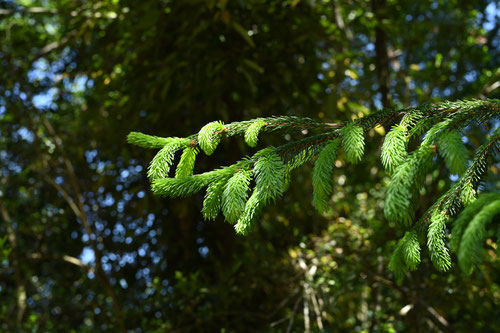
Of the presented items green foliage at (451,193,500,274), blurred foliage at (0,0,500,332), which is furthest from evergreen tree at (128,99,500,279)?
blurred foliage at (0,0,500,332)

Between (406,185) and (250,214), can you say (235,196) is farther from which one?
(406,185)

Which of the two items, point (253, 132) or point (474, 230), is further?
point (253, 132)

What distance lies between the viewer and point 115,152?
3.15 m

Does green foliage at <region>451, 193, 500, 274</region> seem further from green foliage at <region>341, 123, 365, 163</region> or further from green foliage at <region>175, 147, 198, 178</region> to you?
green foliage at <region>175, 147, 198, 178</region>

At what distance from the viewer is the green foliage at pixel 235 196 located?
1002 mm

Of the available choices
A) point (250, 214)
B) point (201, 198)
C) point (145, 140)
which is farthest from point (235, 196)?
point (201, 198)

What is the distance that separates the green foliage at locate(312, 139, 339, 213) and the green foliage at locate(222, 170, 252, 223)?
0.53ft

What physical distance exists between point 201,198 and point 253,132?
6.06 feet

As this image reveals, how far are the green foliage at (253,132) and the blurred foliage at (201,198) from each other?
103 cm

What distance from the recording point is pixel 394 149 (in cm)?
102

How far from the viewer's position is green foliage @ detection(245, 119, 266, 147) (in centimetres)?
113

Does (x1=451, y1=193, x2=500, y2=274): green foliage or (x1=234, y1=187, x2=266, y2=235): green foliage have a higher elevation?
(x1=451, y1=193, x2=500, y2=274): green foliage

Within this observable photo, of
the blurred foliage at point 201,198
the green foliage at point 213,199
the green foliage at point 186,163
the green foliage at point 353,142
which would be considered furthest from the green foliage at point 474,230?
the blurred foliage at point 201,198

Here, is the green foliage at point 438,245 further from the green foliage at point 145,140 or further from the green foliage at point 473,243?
the green foliage at point 145,140
